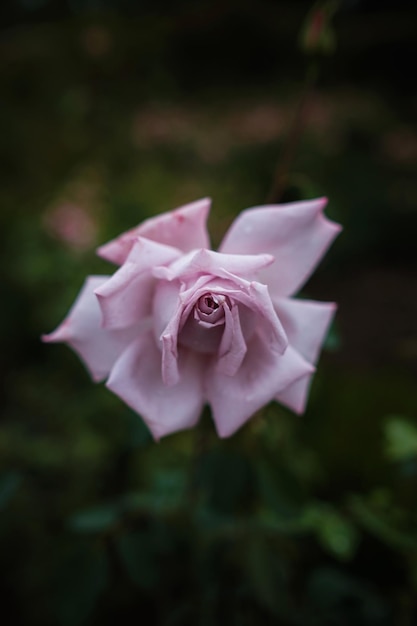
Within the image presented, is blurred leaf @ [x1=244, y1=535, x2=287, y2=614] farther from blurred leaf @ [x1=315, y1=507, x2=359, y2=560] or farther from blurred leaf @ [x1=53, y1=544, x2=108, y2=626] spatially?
blurred leaf @ [x1=53, y1=544, x2=108, y2=626]

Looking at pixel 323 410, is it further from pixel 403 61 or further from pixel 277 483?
pixel 403 61

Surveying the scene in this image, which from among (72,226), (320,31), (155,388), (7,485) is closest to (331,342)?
(155,388)

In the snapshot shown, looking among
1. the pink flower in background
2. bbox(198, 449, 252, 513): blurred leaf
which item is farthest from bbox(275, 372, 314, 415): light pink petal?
the pink flower in background

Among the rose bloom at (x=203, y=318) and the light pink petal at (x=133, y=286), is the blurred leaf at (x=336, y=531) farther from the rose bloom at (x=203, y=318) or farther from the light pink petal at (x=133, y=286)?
the light pink petal at (x=133, y=286)

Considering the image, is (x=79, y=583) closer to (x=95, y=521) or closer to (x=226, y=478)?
(x=95, y=521)

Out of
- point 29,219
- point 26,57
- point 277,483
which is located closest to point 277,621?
point 277,483

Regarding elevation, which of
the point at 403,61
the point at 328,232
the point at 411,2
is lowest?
the point at 403,61

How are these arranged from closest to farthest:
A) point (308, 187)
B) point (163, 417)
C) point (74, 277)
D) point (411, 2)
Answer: point (163, 417) → point (308, 187) → point (74, 277) → point (411, 2)
